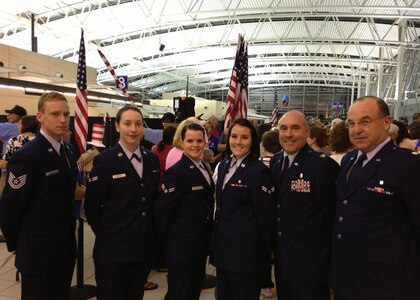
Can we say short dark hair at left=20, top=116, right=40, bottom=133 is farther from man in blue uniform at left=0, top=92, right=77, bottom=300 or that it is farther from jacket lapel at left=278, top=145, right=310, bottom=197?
jacket lapel at left=278, top=145, right=310, bottom=197

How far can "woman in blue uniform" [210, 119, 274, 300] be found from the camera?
7.79 feet

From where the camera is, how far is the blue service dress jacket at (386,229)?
75.2 inches

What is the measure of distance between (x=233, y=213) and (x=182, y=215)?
37 cm

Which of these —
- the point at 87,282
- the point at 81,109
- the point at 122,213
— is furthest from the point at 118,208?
the point at 81,109

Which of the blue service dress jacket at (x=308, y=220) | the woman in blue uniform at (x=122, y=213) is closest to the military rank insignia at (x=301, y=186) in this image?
the blue service dress jacket at (x=308, y=220)

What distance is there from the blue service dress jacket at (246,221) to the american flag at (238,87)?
7.71 ft

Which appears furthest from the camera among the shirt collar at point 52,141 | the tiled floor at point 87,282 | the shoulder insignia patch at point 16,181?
the tiled floor at point 87,282

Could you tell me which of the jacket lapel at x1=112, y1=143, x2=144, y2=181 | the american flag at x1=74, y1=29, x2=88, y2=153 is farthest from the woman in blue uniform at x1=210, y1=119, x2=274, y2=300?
the american flag at x1=74, y1=29, x2=88, y2=153

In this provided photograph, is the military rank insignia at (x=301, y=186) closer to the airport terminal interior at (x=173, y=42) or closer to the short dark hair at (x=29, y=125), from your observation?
the airport terminal interior at (x=173, y=42)

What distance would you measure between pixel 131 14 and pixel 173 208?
56.1 feet

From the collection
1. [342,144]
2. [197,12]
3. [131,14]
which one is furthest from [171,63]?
[342,144]

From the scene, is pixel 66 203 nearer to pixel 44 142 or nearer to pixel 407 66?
pixel 44 142

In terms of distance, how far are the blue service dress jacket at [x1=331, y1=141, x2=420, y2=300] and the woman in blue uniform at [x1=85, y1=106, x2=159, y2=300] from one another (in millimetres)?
1349

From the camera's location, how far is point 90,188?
2.52 metres
